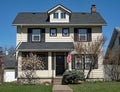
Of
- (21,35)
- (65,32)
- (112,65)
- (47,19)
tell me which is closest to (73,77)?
(112,65)

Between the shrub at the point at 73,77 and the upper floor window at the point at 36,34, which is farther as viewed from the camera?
the upper floor window at the point at 36,34

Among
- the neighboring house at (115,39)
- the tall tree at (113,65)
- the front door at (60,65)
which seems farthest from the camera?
the neighboring house at (115,39)

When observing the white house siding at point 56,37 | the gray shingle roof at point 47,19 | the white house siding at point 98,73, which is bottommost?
the white house siding at point 98,73

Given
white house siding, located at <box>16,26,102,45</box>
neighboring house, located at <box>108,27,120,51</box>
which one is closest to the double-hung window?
white house siding, located at <box>16,26,102,45</box>

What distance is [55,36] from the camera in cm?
3070

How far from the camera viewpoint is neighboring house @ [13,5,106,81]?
96.7 ft

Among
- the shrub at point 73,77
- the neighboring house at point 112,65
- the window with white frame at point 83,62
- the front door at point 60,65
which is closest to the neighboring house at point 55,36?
the front door at point 60,65

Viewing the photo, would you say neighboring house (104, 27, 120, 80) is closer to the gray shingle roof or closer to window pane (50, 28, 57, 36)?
the gray shingle roof

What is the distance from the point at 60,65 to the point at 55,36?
3115 mm

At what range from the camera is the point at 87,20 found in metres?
32.0

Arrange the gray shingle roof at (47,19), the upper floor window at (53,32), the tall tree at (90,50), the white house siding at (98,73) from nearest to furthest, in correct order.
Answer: the tall tree at (90,50) < the white house siding at (98,73) < the upper floor window at (53,32) < the gray shingle roof at (47,19)

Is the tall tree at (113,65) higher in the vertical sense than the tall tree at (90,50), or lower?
lower

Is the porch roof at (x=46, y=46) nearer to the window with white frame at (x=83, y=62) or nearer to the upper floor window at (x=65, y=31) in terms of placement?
the upper floor window at (x=65, y=31)

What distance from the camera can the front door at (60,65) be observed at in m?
29.9
